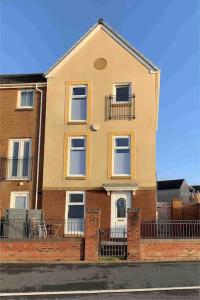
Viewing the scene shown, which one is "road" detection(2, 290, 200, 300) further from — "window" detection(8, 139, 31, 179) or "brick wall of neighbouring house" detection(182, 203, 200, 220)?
"brick wall of neighbouring house" detection(182, 203, 200, 220)

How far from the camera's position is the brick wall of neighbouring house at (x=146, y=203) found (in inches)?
784

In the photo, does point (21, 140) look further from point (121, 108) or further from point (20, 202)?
point (121, 108)

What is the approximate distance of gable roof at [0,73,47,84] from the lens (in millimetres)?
22891

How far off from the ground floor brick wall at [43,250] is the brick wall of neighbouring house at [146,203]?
5.40m

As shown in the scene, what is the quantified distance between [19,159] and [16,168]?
49 centimetres

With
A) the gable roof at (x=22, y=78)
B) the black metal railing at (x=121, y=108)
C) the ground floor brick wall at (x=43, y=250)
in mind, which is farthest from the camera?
the gable roof at (x=22, y=78)

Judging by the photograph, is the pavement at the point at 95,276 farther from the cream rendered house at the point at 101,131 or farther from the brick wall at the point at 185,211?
the brick wall at the point at 185,211

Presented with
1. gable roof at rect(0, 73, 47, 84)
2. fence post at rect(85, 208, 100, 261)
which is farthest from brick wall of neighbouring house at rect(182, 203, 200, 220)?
fence post at rect(85, 208, 100, 261)

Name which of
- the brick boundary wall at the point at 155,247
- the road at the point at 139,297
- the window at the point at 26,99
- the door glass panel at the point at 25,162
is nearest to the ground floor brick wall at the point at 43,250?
the brick boundary wall at the point at 155,247

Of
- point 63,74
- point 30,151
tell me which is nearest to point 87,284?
Result: point 30,151

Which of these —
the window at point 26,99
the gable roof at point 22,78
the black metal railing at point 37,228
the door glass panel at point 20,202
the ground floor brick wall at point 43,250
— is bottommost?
the ground floor brick wall at point 43,250

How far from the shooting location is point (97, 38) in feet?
73.2

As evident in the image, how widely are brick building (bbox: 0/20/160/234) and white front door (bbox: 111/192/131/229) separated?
5 centimetres

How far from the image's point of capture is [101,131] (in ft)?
69.2
